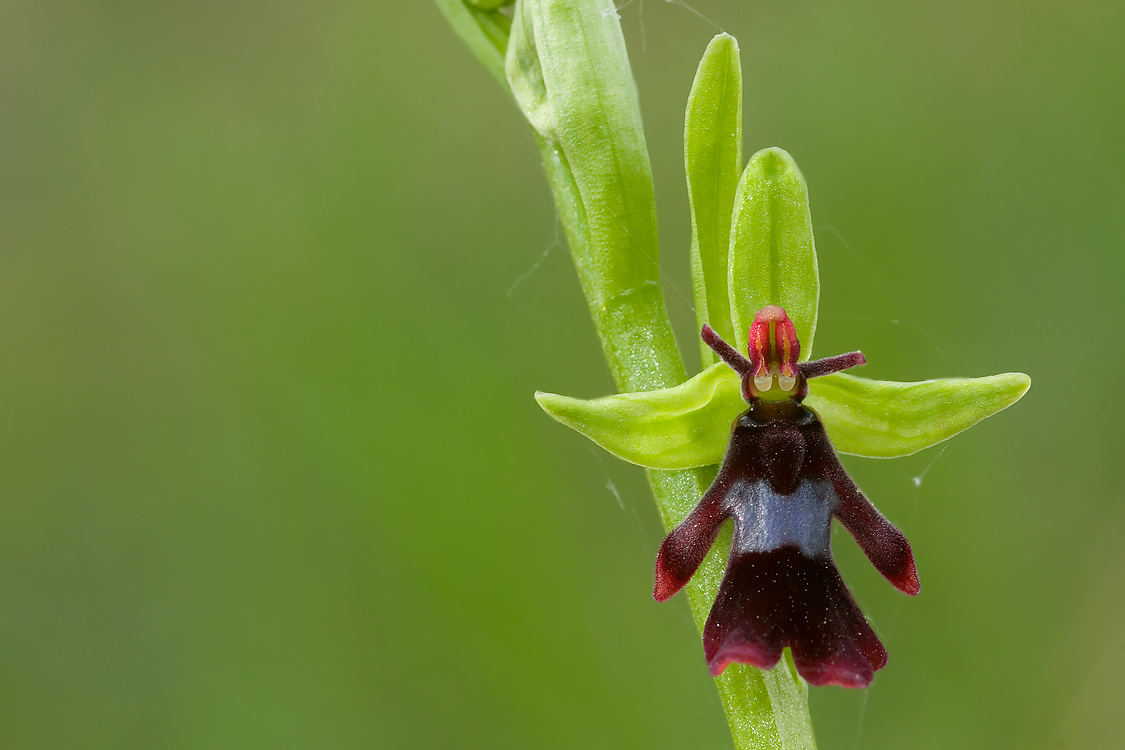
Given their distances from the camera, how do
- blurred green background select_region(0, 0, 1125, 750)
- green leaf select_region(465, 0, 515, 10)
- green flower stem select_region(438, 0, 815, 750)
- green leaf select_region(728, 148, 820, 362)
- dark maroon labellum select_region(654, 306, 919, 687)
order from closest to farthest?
dark maroon labellum select_region(654, 306, 919, 687) < green leaf select_region(728, 148, 820, 362) < green flower stem select_region(438, 0, 815, 750) < green leaf select_region(465, 0, 515, 10) < blurred green background select_region(0, 0, 1125, 750)

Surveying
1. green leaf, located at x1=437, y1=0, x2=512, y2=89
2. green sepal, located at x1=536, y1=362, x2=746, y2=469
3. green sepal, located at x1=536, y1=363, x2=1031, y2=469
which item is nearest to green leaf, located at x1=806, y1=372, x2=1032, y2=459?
green sepal, located at x1=536, y1=363, x2=1031, y2=469

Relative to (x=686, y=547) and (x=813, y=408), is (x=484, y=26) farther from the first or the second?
(x=686, y=547)

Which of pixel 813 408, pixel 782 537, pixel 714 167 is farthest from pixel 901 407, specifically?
pixel 714 167

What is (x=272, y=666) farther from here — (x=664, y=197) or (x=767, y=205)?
(x=767, y=205)

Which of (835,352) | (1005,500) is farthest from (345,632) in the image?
(1005,500)

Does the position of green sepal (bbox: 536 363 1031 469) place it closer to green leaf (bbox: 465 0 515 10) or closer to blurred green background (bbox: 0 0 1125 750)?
green leaf (bbox: 465 0 515 10)

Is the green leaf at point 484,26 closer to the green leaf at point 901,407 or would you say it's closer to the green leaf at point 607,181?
the green leaf at point 607,181
